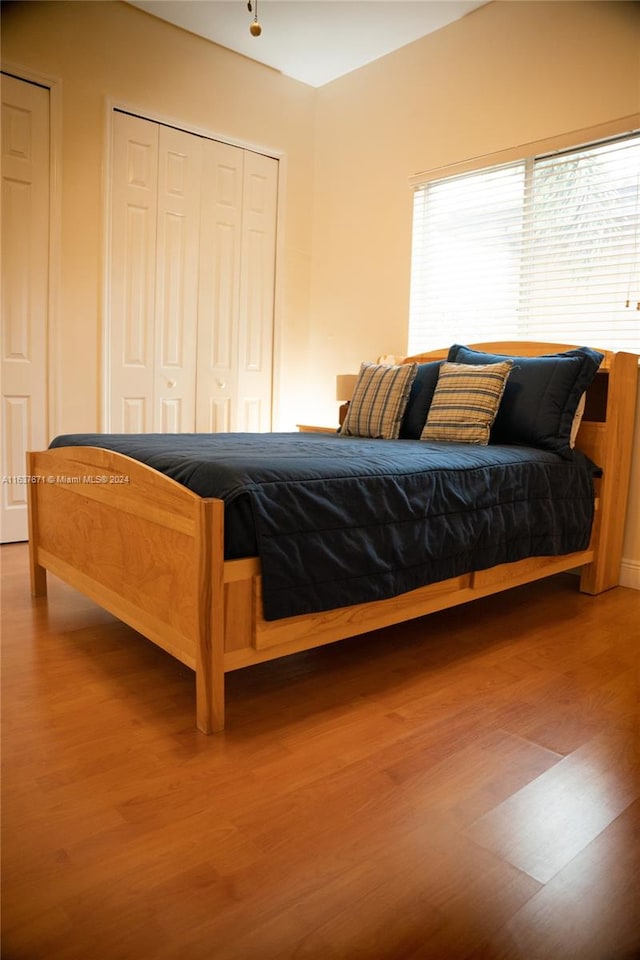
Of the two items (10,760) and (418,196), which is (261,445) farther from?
(418,196)

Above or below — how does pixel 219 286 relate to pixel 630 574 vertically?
above

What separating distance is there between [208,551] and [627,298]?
94.1 inches

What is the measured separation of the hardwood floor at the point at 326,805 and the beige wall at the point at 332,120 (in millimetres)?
1605

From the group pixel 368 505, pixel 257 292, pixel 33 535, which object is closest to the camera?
pixel 368 505

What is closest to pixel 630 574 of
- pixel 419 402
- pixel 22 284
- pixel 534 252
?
pixel 419 402

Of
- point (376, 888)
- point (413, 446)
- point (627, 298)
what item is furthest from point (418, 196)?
point (376, 888)

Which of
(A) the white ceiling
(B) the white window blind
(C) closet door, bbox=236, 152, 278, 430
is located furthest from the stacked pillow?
(A) the white ceiling

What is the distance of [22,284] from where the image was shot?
3520 mm

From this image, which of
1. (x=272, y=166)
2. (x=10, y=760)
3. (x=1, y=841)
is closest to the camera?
(x=1, y=841)

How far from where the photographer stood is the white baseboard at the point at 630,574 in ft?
10.2

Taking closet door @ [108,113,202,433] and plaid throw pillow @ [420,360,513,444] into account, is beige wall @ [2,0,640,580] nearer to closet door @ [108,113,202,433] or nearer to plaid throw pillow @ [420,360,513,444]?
closet door @ [108,113,202,433]

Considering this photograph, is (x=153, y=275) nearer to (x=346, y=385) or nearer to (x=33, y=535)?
(x=346, y=385)

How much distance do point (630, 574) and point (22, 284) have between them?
3263mm

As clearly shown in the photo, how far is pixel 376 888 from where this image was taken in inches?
46.2
